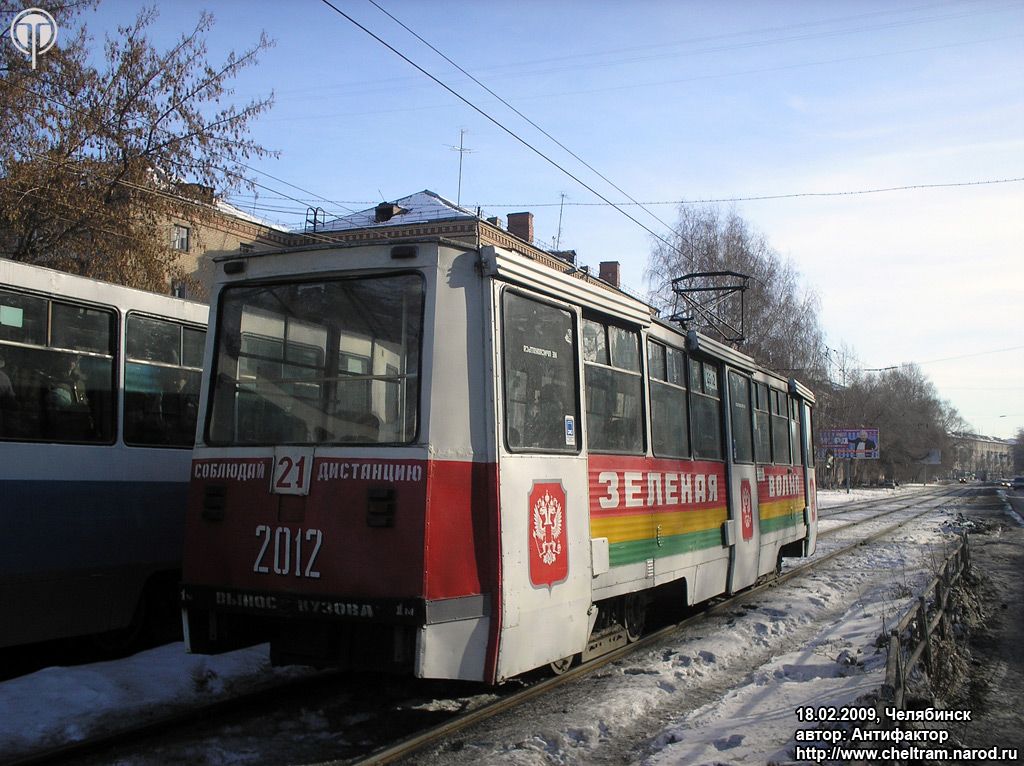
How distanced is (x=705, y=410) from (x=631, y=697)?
3907 millimetres

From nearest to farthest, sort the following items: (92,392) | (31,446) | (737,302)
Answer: (31,446) → (92,392) → (737,302)

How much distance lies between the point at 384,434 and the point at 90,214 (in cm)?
946

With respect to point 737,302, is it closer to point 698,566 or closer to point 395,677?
point 698,566

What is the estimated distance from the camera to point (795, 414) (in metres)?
Answer: 14.6

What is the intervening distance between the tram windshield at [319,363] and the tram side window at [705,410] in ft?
14.0

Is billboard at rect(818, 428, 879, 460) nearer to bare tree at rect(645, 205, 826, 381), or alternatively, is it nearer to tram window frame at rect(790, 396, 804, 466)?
bare tree at rect(645, 205, 826, 381)

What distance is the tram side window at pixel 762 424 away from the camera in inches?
462

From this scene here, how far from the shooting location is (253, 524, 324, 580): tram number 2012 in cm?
548

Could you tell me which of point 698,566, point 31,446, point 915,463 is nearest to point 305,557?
point 31,446

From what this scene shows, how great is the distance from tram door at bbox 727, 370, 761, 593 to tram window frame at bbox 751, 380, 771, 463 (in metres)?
0.26

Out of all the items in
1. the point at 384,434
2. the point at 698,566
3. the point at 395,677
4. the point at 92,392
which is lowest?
the point at 395,677

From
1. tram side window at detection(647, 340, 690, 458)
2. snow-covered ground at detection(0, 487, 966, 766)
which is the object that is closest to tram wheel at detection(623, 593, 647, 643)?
snow-covered ground at detection(0, 487, 966, 766)

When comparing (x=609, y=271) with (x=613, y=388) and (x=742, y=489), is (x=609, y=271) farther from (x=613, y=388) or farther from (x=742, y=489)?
(x=613, y=388)

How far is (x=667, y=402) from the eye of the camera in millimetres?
8406
